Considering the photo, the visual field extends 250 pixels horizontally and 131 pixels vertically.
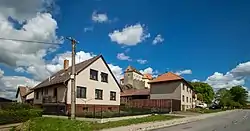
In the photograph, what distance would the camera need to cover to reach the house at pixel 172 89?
165ft

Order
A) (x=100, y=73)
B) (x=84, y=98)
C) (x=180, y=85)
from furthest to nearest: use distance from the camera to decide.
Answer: (x=180, y=85) < (x=100, y=73) < (x=84, y=98)

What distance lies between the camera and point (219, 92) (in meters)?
108

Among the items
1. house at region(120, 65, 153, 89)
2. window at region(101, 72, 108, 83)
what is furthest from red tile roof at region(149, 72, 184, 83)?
house at region(120, 65, 153, 89)

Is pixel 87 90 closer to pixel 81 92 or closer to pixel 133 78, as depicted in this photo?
pixel 81 92

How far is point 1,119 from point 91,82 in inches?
501

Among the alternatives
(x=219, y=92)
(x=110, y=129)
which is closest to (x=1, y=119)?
(x=110, y=129)

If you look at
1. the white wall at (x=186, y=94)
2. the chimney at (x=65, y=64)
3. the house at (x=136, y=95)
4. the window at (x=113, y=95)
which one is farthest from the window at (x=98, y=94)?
the house at (x=136, y=95)

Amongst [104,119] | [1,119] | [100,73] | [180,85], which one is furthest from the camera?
[180,85]

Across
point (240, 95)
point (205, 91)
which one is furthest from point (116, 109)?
point (240, 95)

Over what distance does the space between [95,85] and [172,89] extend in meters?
19.9

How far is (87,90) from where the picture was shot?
3459 centimetres

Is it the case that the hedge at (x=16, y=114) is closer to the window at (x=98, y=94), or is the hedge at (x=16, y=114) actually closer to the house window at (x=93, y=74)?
the window at (x=98, y=94)

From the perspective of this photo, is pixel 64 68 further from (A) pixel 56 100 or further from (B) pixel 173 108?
(B) pixel 173 108

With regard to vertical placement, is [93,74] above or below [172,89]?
above
